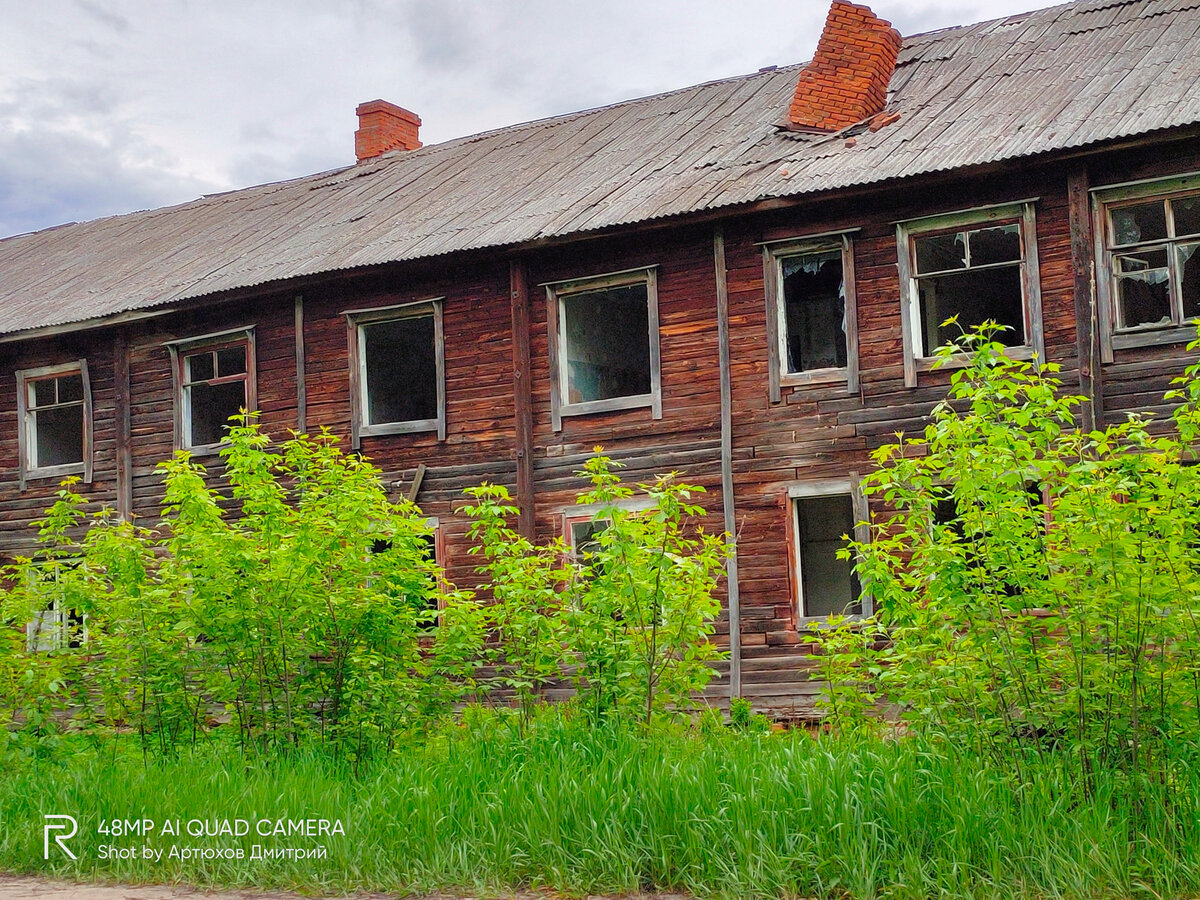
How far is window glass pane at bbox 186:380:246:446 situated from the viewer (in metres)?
19.5

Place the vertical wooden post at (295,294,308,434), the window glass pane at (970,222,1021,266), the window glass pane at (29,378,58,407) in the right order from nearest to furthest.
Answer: the window glass pane at (970,222,1021,266) < the vertical wooden post at (295,294,308,434) < the window glass pane at (29,378,58,407)

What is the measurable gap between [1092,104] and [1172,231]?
5.72 ft

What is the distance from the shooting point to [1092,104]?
1411 cm

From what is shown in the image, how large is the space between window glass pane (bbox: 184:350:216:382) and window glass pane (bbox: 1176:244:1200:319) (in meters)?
12.5

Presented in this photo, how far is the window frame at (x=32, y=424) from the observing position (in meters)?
19.9

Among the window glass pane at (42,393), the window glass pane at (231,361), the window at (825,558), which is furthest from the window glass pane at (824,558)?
the window glass pane at (42,393)

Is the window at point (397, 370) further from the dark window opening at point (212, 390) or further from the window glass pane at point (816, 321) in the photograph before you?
the window glass pane at point (816, 321)

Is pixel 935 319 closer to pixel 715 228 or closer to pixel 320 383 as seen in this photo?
pixel 715 228

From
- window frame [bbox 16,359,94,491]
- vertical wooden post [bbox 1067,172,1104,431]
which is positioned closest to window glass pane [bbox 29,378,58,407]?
window frame [bbox 16,359,94,491]

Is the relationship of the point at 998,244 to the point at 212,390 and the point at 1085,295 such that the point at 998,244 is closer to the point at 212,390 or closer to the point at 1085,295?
the point at 1085,295

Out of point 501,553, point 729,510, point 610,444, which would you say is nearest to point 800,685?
point 729,510

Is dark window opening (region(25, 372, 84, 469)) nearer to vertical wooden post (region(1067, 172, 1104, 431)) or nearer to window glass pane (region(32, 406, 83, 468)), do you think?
window glass pane (region(32, 406, 83, 468))

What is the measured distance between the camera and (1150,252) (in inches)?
534

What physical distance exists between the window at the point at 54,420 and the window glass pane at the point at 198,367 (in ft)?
5.67
